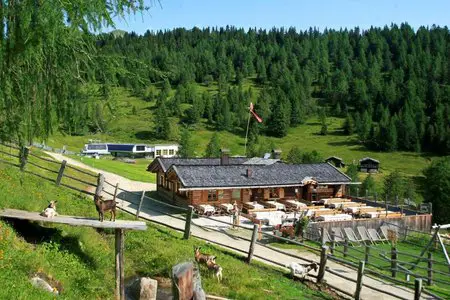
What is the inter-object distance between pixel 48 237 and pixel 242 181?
2356cm

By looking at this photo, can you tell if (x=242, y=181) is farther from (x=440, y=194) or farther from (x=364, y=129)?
(x=364, y=129)

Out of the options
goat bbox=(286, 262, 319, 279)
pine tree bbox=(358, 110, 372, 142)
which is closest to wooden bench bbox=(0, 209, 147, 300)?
goat bbox=(286, 262, 319, 279)

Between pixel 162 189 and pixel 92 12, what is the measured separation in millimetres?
31957

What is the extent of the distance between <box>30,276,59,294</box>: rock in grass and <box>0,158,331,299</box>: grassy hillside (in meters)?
0.23

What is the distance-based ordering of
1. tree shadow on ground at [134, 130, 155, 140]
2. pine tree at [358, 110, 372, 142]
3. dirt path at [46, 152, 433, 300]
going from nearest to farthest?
dirt path at [46, 152, 433, 300]
tree shadow on ground at [134, 130, 155, 140]
pine tree at [358, 110, 372, 142]

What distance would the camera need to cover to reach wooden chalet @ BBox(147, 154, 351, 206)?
1336 inches

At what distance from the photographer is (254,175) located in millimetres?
36656

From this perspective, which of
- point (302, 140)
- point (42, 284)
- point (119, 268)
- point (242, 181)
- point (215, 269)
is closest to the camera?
point (42, 284)

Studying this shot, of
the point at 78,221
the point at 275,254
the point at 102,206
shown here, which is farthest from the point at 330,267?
the point at 78,221

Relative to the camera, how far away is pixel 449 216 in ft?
178

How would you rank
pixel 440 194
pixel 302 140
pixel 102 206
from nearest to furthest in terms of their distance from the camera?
pixel 102 206, pixel 440 194, pixel 302 140

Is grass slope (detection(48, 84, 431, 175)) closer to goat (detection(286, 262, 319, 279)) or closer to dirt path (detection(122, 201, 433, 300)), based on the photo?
dirt path (detection(122, 201, 433, 300))

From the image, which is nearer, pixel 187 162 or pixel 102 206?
pixel 102 206

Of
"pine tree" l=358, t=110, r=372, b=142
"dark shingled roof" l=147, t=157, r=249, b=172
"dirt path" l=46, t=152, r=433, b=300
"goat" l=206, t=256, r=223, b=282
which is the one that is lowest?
"pine tree" l=358, t=110, r=372, b=142
